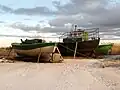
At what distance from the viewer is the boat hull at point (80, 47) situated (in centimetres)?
3176

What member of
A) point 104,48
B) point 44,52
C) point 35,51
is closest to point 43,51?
point 44,52

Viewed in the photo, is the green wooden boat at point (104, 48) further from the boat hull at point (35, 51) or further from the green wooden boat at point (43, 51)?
the boat hull at point (35, 51)

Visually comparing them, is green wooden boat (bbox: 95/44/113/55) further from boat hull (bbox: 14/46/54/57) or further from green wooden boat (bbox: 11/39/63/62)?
boat hull (bbox: 14/46/54/57)

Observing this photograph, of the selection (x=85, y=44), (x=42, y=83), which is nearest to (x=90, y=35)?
(x=85, y=44)

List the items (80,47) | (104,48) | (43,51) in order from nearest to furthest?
1. (43,51)
2. (80,47)
3. (104,48)

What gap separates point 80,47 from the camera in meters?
32.3

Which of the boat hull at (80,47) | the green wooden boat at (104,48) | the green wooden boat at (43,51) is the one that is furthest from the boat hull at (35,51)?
the green wooden boat at (104,48)

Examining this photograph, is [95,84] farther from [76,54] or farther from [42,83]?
[76,54]

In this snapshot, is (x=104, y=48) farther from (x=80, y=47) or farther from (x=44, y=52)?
(x=44, y=52)

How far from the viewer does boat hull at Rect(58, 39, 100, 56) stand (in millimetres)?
31759

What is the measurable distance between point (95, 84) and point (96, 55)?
74.8 ft

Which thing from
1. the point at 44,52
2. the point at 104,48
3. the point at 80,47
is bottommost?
the point at 104,48

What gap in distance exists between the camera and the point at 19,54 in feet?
→ 96.7

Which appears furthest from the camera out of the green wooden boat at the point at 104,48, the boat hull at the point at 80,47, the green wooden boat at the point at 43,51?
the green wooden boat at the point at 104,48
